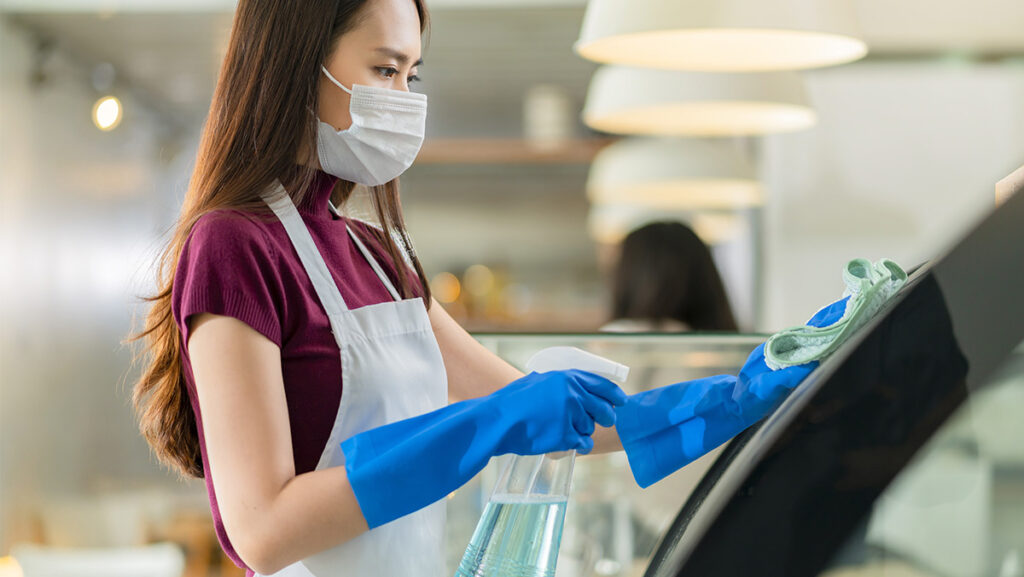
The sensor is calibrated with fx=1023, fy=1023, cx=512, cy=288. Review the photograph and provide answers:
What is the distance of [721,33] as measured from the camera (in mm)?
1555

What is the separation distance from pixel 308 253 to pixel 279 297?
76mm

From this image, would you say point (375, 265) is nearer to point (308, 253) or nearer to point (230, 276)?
point (308, 253)

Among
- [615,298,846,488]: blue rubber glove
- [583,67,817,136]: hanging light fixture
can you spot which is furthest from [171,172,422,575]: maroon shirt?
[583,67,817,136]: hanging light fixture

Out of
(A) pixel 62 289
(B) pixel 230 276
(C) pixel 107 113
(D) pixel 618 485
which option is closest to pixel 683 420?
(B) pixel 230 276

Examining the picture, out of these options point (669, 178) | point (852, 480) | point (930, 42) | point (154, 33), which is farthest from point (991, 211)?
point (154, 33)

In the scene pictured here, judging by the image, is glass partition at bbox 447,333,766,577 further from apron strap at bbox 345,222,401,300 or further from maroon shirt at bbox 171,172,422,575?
maroon shirt at bbox 171,172,422,575

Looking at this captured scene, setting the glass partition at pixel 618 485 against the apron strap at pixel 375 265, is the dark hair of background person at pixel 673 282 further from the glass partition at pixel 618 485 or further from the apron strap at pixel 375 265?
the apron strap at pixel 375 265

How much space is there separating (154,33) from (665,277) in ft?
8.67

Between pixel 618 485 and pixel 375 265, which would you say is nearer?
pixel 375 265

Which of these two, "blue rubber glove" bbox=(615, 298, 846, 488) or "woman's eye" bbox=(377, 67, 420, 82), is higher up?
"woman's eye" bbox=(377, 67, 420, 82)

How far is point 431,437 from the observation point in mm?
751

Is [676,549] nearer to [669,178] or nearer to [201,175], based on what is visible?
[201,175]

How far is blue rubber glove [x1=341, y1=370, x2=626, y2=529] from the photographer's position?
739 mm

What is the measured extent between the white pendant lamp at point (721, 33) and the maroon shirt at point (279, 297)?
0.57 meters
